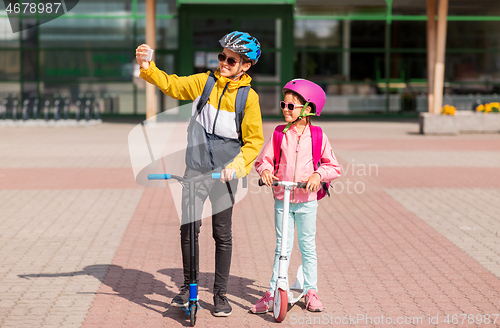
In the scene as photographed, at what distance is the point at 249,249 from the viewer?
19.2 feet

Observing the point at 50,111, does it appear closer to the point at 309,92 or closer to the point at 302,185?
the point at 309,92

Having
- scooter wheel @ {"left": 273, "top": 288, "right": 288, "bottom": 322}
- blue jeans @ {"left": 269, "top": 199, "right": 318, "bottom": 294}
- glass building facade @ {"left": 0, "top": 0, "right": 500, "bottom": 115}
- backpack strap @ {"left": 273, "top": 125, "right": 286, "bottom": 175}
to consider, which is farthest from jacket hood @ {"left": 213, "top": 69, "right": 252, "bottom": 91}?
glass building facade @ {"left": 0, "top": 0, "right": 500, "bottom": 115}

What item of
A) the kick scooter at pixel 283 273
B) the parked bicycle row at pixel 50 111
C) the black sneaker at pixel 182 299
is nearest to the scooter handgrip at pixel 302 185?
the kick scooter at pixel 283 273

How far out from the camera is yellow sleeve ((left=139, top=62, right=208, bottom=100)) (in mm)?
3670

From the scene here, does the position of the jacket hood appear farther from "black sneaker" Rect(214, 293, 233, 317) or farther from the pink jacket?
"black sneaker" Rect(214, 293, 233, 317)

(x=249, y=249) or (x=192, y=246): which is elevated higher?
(x=192, y=246)

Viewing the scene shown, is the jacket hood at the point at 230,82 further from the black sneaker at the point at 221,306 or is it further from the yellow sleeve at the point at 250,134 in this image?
the black sneaker at the point at 221,306

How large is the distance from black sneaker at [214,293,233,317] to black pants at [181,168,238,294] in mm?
39

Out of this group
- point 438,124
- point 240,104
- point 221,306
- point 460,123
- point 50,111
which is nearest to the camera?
point 240,104

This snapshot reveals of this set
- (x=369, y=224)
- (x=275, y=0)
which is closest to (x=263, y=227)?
(x=369, y=224)

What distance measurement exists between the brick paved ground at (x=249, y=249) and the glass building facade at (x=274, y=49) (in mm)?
12049

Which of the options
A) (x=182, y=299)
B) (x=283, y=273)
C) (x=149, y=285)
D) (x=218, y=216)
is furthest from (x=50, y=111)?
(x=283, y=273)

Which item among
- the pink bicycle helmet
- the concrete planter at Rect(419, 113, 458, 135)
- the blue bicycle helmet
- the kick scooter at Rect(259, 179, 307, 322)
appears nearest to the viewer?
the blue bicycle helmet

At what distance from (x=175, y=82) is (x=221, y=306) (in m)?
1.48
